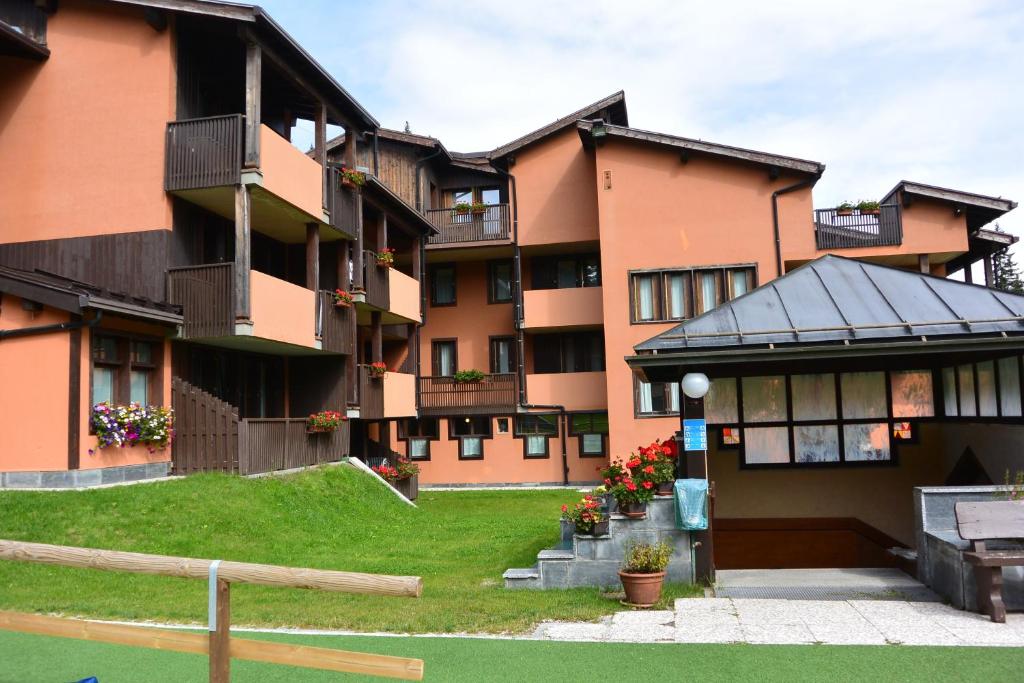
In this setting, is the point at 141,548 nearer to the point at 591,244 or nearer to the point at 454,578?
the point at 454,578

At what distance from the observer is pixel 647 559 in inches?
350

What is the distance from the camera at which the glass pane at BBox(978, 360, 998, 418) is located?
10.8 metres

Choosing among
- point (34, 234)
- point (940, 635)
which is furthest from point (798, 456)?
point (34, 234)

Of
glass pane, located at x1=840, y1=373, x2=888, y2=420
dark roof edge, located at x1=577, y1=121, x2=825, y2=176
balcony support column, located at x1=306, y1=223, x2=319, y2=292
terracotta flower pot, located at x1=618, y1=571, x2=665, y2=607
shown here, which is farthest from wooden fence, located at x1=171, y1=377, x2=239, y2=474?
dark roof edge, located at x1=577, y1=121, x2=825, y2=176

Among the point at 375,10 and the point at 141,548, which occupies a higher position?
the point at 375,10

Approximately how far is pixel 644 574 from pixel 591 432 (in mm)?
17078

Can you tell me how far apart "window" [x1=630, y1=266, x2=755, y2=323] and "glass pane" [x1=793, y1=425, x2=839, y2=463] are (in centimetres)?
1117

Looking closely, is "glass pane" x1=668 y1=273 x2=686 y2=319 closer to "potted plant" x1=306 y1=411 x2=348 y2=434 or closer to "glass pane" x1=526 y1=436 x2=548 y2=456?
"glass pane" x1=526 y1=436 x2=548 y2=456

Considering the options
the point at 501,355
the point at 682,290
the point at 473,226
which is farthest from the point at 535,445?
the point at 473,226

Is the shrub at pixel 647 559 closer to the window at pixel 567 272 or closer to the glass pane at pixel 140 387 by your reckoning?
the glass pane at pixel 140 387

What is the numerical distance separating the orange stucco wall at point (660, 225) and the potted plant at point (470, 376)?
4.65m

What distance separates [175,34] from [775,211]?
16.1 metres

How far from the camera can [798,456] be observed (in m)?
12.6

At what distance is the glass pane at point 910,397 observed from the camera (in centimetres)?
1248
